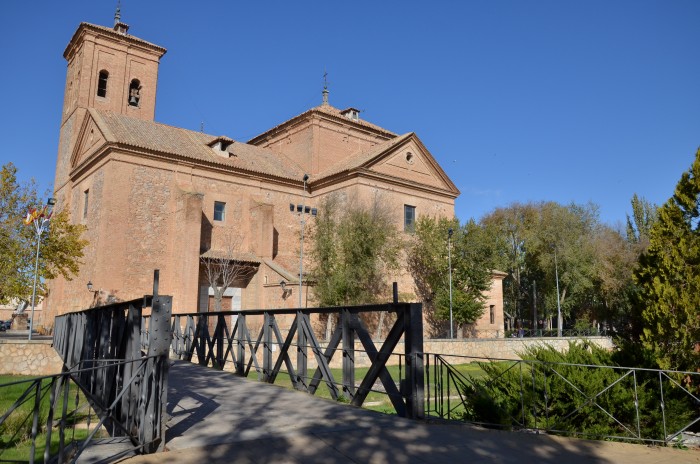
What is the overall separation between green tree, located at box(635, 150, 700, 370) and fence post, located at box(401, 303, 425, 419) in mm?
5836

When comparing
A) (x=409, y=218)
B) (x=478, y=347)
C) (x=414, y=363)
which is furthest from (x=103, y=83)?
(x=414, y=363)

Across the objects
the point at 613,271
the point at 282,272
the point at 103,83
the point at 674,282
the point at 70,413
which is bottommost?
the point at 70,413

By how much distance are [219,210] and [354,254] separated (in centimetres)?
812

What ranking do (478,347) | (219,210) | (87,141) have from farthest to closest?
(219,210), (87,141), (478,347)

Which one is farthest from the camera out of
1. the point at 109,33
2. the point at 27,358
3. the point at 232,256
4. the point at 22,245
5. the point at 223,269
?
the point at 109,33

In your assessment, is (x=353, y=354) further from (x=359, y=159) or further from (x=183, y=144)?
(x=359, y=159)

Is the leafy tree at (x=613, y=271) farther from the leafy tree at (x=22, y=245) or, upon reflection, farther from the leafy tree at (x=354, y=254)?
the leafy tree at (x=22, y=245)

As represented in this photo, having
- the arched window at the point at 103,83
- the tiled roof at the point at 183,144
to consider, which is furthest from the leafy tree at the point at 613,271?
the arched window at the point at 103,83

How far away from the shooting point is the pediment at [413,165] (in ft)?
104

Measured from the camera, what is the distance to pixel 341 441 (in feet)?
15.7

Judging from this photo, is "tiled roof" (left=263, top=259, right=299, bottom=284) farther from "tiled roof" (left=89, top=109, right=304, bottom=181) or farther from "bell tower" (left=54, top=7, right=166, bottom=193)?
"bell tower" (left=54, top=7, right=166, bottom=193)

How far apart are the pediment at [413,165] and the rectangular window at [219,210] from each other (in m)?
8.90

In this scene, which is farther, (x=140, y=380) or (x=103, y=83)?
(x=103, y=83)

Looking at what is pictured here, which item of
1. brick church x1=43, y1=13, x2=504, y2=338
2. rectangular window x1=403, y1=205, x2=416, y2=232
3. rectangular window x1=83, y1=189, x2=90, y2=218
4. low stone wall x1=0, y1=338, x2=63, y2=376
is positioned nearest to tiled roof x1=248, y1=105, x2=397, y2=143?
brick church x1=43, y1=13, x2=504, y2=338
